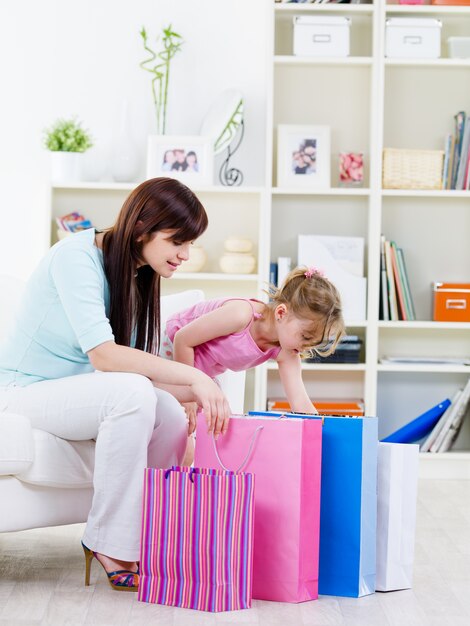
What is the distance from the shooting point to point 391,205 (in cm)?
407

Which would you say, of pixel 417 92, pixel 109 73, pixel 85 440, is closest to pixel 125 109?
pixel 109 73

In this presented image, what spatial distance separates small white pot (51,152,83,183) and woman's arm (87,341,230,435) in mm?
1973

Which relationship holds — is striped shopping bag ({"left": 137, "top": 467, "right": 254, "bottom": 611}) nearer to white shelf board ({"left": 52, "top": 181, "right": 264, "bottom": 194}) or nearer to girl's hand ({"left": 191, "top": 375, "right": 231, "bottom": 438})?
girl's hand ({"left": 191, "top": 375, "right": 231, "bottom": 438})

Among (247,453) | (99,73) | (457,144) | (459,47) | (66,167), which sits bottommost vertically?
(247,453)

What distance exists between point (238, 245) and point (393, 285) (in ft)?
2.21

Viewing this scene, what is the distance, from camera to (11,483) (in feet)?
6.77

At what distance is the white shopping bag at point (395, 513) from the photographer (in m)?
2.08

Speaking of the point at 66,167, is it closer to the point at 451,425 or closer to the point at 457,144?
the point at 457,144

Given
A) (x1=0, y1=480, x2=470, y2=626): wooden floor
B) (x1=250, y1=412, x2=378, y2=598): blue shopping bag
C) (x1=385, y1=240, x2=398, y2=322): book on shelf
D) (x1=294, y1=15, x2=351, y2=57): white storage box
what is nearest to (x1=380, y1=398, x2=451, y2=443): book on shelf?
(x1=385, y1=240, x2=398, y2=322): book on shelf

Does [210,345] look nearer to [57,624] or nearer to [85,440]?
[85,440]

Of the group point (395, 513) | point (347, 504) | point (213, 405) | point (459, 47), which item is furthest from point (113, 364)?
point (459, 47)

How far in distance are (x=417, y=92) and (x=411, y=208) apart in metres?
0.51

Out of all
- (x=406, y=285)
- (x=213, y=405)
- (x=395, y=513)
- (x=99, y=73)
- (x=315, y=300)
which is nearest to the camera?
(x=213, y=405)

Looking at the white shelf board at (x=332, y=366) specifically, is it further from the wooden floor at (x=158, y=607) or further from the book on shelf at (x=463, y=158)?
the wooden floor at (x=158, y=607)
